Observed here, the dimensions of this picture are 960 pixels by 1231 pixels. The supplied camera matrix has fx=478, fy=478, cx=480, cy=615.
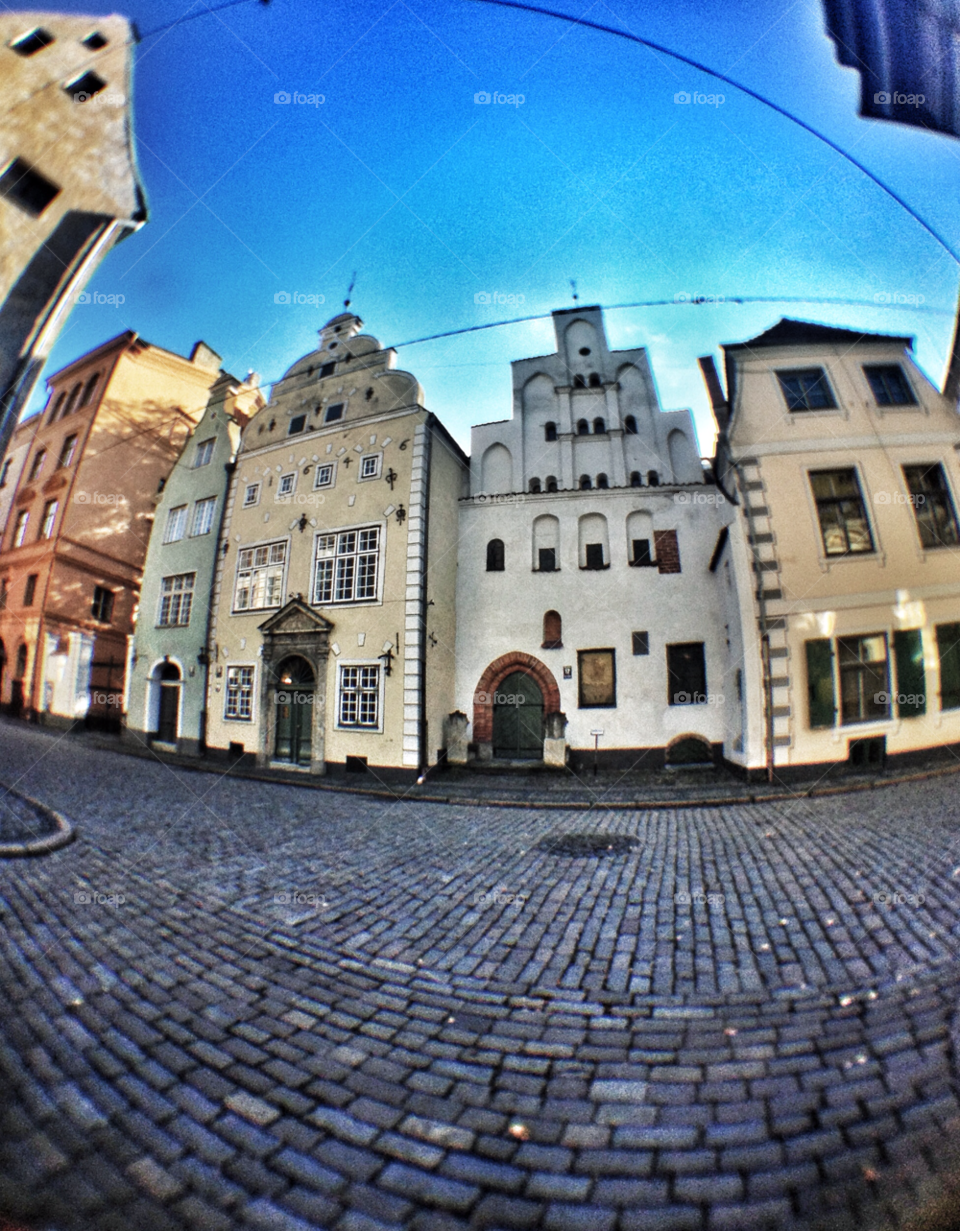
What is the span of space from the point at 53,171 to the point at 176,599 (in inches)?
53.3

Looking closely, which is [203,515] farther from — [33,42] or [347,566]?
[33,42]

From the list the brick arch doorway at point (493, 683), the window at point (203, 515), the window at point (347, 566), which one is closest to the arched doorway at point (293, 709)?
the window at point (347, 566)

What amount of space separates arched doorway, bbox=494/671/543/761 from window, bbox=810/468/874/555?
3.82 ft

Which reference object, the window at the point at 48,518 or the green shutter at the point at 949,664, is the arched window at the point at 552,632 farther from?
the window at the point at 48,518

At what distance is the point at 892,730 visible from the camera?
4.38 ft

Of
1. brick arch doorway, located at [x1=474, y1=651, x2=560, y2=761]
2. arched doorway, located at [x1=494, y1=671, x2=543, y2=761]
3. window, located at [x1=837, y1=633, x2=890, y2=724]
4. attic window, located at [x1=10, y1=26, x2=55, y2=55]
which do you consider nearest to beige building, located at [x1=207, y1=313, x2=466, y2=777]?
brick arch doorway, located at [x1=474, y1=651, x2=560, y2=761]

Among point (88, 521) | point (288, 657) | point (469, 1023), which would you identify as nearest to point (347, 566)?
point (288, 657)

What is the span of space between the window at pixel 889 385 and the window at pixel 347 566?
197cm

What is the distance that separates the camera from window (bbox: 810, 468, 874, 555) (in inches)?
53.6

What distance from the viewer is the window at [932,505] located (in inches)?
49.9

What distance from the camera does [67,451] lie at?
166cm

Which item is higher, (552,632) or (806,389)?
(806,389)

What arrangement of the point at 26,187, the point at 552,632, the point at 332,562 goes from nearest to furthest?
the point at 26,187, the point at 552,632, the point at 332,562

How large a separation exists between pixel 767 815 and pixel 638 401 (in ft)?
5.35
